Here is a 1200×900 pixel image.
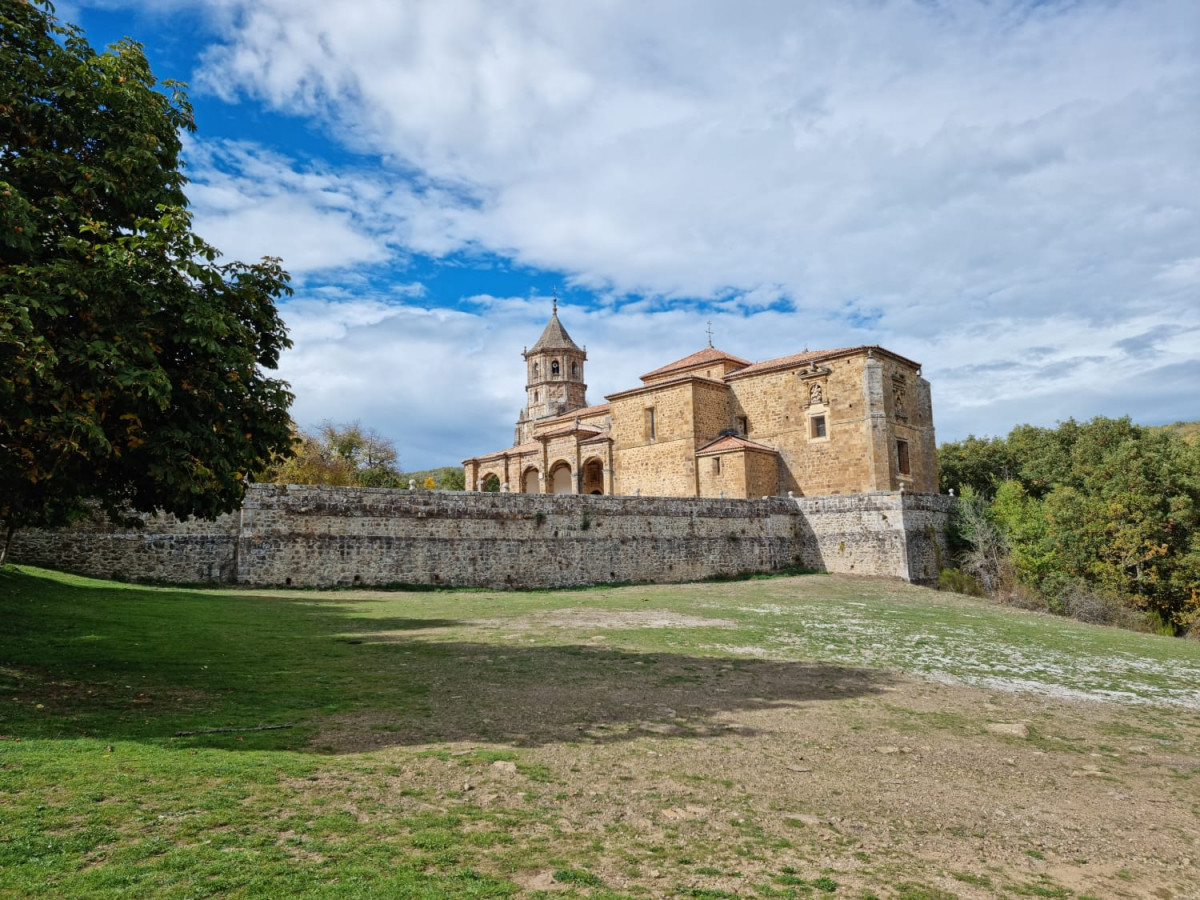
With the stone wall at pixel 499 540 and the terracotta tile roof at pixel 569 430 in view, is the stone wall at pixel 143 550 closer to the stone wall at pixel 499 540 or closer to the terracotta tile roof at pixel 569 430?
the stone wall at pixel 499 540

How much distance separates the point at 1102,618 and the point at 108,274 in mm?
30525

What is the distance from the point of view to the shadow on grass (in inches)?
267

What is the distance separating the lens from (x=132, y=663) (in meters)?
8.94

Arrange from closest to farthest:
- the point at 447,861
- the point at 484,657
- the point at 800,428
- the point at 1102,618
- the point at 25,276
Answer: the point at 447,861, the point at 25,276, the point at 484,657, the point at 1102,618, the point at 800,428

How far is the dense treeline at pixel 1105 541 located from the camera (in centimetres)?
2803

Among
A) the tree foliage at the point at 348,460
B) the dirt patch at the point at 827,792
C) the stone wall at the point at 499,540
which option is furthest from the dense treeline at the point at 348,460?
the dirt patch at the point at 827,792

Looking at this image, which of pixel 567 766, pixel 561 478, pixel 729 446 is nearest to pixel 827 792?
pixel 567 766

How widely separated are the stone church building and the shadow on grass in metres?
23.9

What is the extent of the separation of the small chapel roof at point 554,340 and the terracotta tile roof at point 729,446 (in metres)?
28.1

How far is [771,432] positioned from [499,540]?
1874 centimetres

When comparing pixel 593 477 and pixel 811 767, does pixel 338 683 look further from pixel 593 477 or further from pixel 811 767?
pixel 593 477

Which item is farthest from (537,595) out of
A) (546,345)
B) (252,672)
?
(546,345)

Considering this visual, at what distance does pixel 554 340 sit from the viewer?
206 feet

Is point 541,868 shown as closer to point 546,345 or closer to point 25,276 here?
point 25,276
